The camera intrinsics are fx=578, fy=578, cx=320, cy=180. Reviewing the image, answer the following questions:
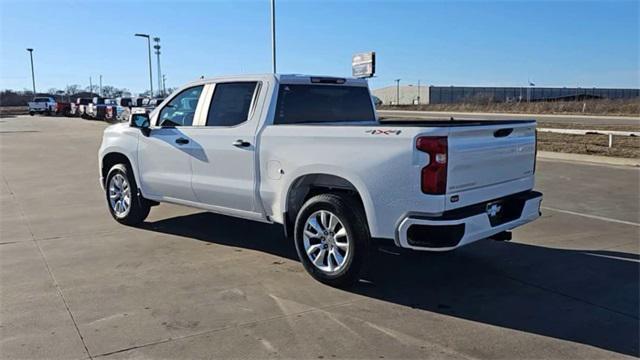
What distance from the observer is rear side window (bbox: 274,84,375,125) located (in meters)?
5.86

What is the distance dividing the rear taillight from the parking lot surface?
1.00 metres

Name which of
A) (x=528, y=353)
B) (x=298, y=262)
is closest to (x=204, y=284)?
(x=298, y=262)

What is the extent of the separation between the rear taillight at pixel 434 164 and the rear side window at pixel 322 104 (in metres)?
1.84

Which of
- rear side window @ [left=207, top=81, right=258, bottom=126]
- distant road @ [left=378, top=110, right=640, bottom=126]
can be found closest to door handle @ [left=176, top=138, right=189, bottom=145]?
rear side window @ [left=207, top=81, right=258, bottom=126]

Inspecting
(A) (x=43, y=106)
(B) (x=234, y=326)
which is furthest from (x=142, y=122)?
(A) (x=43, y=106)

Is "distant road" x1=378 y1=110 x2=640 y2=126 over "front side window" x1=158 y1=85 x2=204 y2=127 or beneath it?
beneath

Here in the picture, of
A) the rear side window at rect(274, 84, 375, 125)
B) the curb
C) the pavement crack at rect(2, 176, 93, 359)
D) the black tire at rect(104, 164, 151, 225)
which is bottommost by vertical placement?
the pavement crack at rect(2, 176, 93, 359)

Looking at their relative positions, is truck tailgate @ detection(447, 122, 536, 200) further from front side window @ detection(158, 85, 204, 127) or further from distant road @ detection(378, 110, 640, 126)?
distant road @ detection(378, 110, 640, 126)

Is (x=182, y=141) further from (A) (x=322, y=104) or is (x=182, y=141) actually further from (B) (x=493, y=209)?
(B) (x=493, y=209)

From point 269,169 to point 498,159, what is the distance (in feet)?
6.90

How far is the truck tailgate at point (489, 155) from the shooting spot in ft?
14.8

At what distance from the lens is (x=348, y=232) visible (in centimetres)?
491

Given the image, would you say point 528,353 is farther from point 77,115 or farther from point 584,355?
point 77,115

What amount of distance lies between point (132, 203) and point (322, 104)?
294cm
